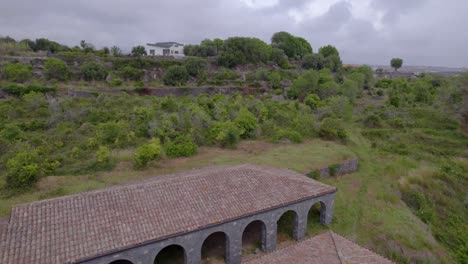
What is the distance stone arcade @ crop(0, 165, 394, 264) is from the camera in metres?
11.4

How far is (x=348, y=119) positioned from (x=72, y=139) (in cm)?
3375

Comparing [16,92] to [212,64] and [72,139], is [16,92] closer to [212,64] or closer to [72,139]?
[72,139]

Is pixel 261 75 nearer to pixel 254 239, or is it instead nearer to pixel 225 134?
pixel 225 134

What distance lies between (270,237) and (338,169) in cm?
1194

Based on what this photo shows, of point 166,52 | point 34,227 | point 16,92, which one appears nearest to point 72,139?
point 34,227

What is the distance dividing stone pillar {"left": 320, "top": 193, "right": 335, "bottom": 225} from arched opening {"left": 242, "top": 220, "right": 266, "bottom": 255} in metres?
3.68

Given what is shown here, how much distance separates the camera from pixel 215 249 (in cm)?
1544

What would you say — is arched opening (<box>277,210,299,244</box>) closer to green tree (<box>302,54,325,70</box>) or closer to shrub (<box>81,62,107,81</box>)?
shrub (<box>81,62,107,81</box>)

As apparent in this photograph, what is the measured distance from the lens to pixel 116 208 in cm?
1319

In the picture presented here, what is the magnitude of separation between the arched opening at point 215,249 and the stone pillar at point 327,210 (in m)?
5.88

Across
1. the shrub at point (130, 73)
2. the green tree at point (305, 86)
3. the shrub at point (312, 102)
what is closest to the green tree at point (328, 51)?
the green tree at point (305, 86)

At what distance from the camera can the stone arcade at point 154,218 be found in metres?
11.4

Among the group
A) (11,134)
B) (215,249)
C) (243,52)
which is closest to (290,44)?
(243,52)

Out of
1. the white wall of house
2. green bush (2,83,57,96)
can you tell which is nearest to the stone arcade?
green bush (2,83,57,96)
